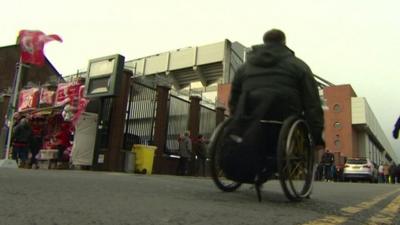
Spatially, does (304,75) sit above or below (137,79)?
below

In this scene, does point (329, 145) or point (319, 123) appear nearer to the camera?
point (319, 123)

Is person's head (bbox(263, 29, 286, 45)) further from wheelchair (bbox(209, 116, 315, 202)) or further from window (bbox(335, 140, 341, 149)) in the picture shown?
window (bbox(335, 140, 341, 149))

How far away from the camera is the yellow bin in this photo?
1839 centimetres

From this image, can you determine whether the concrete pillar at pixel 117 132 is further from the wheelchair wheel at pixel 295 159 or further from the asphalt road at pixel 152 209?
the wheelchair wheel at pixel 295 159

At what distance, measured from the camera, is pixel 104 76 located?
60.2 feet

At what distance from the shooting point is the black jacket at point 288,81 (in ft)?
17.4

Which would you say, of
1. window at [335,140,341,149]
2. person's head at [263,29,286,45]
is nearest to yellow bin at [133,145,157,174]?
person's head at [263,29,286,45]

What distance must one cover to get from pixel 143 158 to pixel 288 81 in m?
13.7

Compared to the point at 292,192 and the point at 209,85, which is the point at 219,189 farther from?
the point at 209,85

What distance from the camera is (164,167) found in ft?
67.4

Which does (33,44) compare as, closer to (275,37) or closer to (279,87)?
(275,37)

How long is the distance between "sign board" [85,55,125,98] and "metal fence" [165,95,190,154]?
13.4 feet

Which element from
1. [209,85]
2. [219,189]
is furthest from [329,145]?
[219,189]

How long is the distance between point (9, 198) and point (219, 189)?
2.71m
